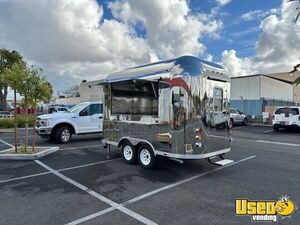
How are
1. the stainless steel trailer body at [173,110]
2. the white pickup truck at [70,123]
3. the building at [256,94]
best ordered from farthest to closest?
the building at [256,94]
the white pickup truck at [70,123]
the stainless steel trailer body at [173,110]

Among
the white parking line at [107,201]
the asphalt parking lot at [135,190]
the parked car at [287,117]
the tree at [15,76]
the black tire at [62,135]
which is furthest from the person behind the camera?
the parked car at [287,117]

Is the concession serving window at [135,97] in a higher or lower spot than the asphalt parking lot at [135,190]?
higher

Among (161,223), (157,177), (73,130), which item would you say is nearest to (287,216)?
(161,223)

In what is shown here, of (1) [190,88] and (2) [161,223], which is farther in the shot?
(1) [190,88]

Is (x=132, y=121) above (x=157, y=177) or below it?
above

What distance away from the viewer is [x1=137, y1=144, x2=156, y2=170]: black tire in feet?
22.2

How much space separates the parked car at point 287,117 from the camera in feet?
55.6

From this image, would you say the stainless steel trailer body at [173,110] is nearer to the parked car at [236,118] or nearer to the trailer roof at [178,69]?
the trailer roof at [178,69]

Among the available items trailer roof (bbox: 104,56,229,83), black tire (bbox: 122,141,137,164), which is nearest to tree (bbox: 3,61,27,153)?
trailer roof (bbox: 104,56,229,83)

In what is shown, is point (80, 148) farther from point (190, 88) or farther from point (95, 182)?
point (190, 88)

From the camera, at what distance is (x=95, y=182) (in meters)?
5.97

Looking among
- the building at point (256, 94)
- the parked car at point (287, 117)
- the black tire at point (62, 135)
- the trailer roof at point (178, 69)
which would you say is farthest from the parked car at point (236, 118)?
the trailer roof at point (178, 69)

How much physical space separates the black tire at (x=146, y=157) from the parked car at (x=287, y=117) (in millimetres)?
14236

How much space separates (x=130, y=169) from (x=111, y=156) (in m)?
2.09
